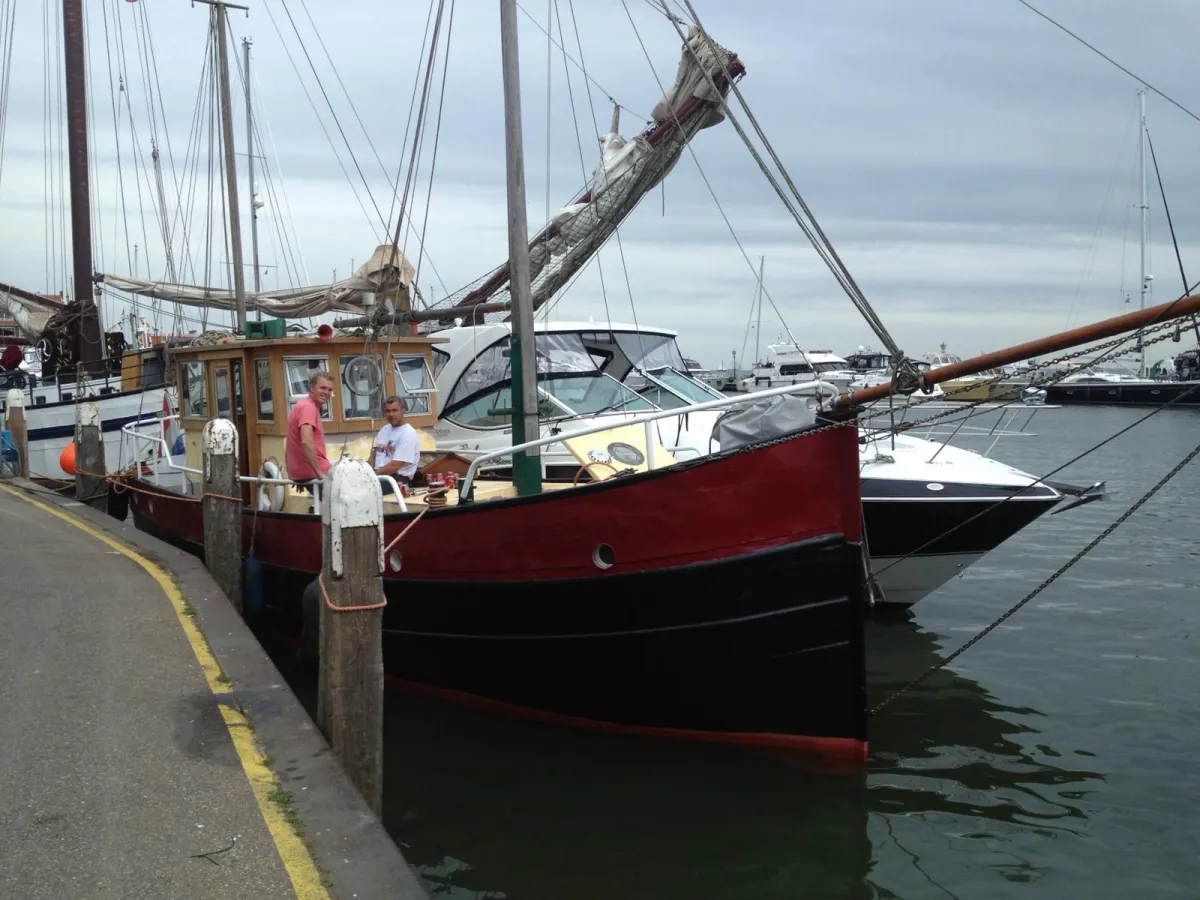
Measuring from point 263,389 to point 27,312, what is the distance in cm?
1728

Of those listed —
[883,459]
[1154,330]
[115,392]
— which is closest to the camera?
[1154,330]

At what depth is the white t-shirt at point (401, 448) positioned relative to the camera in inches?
370

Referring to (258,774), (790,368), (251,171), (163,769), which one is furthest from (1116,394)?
(163,769)

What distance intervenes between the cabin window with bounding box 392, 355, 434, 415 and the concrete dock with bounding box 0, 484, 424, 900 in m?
3.33

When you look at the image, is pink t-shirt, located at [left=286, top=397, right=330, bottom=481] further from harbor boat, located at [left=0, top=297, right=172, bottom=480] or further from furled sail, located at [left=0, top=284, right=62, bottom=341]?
furled sail, located at [left=0, top=284, right=62, bottom=341]

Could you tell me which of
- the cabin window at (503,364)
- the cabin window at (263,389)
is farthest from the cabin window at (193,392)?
the cabin window at (503,364)

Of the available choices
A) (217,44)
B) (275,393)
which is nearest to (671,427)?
(275,393)

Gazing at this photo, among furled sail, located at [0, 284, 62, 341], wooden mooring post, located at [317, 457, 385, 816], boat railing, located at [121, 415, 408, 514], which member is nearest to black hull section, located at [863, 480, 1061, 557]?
boat railing, located at [121, 415, 408, 514]

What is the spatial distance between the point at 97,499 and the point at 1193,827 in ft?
45.3

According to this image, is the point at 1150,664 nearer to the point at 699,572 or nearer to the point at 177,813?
the point at 699,572

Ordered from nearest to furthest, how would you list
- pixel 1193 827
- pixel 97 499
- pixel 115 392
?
pixel 1193 827
pixel 97 499
pixel 115 392

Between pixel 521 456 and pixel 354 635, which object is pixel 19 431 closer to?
pixel 521 456

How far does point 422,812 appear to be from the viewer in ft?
22.6

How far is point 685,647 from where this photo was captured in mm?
7219
